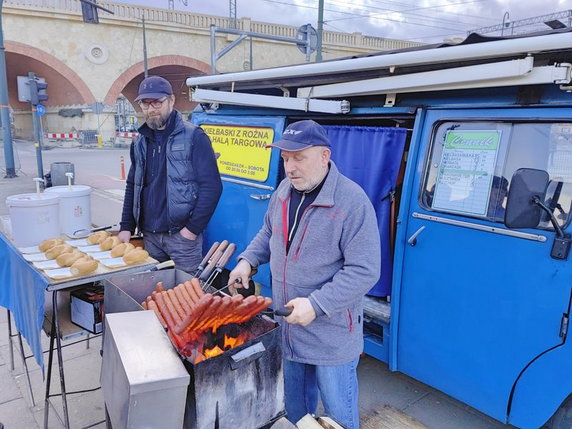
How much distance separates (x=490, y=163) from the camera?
8.98ft

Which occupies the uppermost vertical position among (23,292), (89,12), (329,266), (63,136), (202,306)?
(89,12)

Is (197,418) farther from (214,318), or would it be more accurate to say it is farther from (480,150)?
(480,150)

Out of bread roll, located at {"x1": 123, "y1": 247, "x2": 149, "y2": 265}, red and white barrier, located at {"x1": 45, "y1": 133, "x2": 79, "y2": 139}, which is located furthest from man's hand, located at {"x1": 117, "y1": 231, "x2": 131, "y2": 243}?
red and white barrier, located at {"x1": 45, "y1": 133, "x2": 79, "y2": 139}

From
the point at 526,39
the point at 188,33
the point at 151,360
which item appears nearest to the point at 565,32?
the point at 526,39

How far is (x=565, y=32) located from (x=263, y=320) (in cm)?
216

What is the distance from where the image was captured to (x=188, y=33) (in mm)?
31391

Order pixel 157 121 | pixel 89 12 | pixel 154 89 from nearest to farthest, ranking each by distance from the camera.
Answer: pixel 154 89 < pixel 157 121 < pixel 89 12

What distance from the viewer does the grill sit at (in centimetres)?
184

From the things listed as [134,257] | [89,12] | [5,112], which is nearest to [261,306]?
A: [134,257]

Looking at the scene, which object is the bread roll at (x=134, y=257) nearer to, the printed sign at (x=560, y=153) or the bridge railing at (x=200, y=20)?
the printed sign at (x=560, y=153)

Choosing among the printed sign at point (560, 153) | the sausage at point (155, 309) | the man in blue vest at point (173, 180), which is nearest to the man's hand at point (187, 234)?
the man in blue vest at point (173, 180)

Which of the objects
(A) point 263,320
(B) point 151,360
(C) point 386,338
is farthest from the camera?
(C) point 386,338

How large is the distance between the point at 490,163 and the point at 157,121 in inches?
99.3

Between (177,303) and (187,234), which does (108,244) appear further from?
(177,303)
